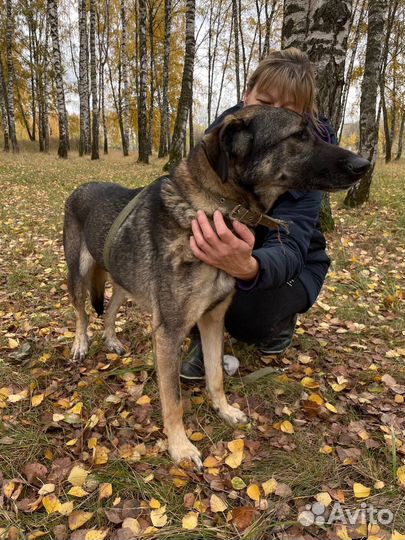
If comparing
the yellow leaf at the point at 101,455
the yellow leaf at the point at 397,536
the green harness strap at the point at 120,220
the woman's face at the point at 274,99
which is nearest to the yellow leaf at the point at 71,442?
the yellow leaf at the point at 101,455

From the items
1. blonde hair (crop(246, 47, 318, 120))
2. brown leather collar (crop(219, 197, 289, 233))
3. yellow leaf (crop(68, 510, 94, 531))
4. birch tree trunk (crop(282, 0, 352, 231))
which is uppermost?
birch tree trunk (crop(282, 0, 352, 231))

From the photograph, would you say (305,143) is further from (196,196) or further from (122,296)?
(122,296)

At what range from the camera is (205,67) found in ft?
100

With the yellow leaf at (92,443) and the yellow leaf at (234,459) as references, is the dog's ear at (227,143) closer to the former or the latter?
the yellow leaf at (234,459)

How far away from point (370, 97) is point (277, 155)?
7270mm

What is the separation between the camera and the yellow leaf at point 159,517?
191 centimetres

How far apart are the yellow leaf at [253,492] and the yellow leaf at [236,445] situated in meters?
0.28

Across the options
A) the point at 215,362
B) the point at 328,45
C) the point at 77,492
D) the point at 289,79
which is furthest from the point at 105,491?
the point at 328,45

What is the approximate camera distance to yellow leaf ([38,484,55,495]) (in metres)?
2.08

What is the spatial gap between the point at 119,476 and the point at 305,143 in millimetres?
2241

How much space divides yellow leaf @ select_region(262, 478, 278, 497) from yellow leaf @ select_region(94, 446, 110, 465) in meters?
0.95

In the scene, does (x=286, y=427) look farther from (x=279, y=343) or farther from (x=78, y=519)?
(x=78, y=519)

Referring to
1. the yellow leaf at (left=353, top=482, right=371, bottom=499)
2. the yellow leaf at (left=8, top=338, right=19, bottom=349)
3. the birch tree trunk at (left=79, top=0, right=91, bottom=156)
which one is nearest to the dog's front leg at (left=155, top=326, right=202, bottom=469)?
the yellow leaf at (left=353, top=482, right=371, bottom=499)

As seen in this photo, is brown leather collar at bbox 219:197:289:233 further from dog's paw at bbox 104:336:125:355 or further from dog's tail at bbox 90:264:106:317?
dog's paw at bbox 104:336:125:355
